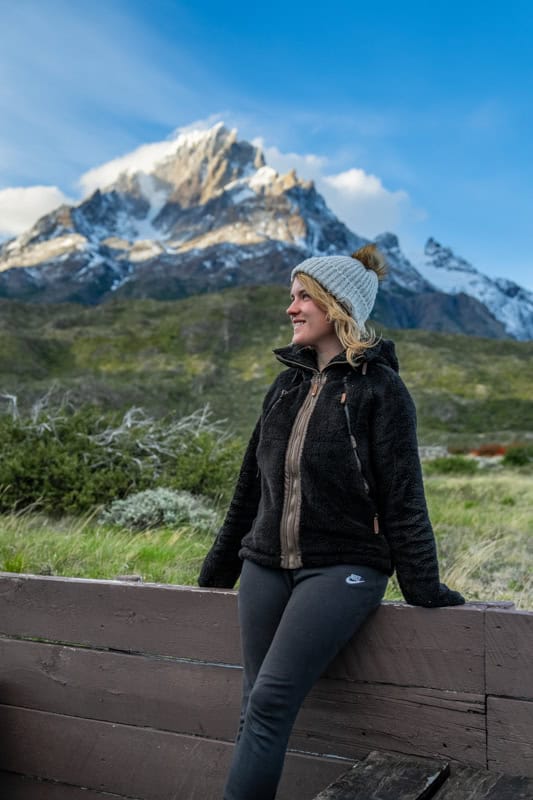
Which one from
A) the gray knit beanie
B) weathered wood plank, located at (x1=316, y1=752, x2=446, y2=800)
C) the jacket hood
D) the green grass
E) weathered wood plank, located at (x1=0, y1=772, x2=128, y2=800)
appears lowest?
weathered wood plank, located at (x1=0, y1=772, x2=128, y2=800)

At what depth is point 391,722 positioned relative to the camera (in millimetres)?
2074

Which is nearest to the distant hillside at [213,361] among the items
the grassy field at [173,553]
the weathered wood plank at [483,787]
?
the grassy field at [173,553]

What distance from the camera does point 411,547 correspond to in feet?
6.57

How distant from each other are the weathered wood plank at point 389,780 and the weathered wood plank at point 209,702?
0.09 m

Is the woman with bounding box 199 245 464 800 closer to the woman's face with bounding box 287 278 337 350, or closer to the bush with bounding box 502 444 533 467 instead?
the woman's face with bounding box 287 278 337 350

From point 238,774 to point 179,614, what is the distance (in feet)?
1.86

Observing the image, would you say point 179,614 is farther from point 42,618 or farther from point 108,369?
point 108,369

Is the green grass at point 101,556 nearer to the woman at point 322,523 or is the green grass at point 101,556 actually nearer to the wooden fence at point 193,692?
the wooden fence at point 193,692

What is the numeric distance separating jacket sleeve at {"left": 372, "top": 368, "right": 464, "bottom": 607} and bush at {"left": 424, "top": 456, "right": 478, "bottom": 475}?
50.6 feet

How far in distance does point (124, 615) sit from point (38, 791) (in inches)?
30.3

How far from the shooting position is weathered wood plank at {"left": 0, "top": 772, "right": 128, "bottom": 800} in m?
2.56

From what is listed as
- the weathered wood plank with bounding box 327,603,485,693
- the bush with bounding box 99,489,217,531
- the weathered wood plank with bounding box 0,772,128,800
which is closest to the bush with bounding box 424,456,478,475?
the bush with bounding box 99,489,217,531

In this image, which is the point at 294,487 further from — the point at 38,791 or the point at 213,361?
the point at 213,361

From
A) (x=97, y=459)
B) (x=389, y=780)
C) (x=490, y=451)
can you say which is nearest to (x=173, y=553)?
(x=389, y=780)
